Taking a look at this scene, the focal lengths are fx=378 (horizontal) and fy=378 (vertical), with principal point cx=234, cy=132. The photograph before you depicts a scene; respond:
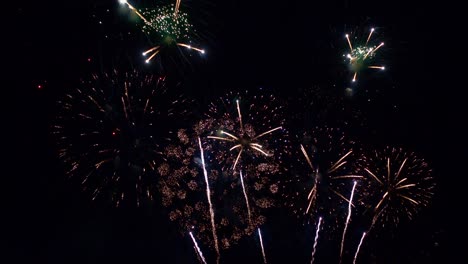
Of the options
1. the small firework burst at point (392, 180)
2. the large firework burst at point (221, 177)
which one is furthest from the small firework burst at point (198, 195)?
the small firework burst at point (392, 180)

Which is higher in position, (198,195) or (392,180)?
(198,195)

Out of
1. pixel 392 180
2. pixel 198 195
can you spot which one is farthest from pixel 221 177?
pixel 392 180

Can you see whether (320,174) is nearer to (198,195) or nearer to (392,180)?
(392,180)

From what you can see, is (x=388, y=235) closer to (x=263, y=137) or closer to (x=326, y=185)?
(x=326, y=185)

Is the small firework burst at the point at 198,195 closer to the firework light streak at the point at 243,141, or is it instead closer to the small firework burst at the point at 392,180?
the firework light streak at the point at 243,141

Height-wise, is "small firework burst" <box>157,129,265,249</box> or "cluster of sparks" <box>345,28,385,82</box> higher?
"cluster of sparks" <box>345,28,385,82</box>

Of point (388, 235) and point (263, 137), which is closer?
point (263, 137)

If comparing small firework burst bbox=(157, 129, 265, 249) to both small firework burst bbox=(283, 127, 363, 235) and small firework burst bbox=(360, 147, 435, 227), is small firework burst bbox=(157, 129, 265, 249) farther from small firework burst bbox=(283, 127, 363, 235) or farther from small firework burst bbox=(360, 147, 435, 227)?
small firework burst bbox=(360, 147, 435, 227)

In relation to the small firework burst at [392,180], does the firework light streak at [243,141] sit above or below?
above

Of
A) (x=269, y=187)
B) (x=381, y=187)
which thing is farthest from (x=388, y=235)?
(x=269, y=187)

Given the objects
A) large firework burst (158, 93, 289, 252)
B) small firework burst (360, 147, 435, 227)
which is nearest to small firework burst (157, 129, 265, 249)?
large firework burst (158, 93, 289, 252)

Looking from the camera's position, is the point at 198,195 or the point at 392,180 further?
the point at 198,195
